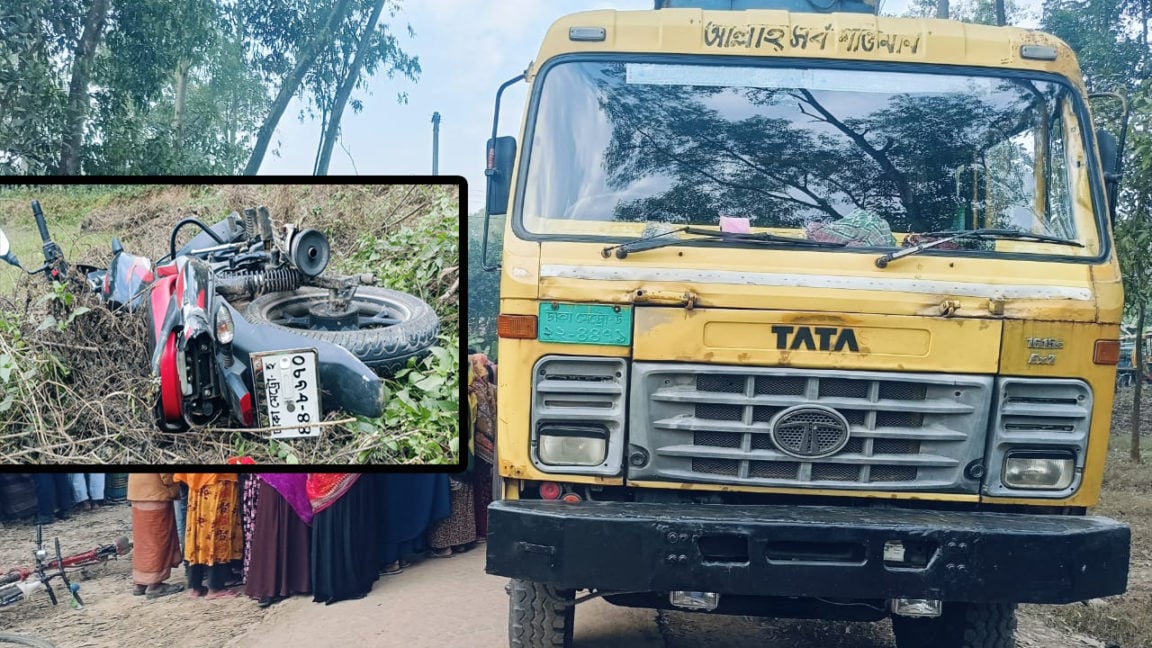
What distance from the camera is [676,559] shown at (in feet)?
9.86

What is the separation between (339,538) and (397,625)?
67cm

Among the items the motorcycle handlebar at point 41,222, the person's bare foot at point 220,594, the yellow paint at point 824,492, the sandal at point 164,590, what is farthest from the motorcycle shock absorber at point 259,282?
the sandal at point 164,590

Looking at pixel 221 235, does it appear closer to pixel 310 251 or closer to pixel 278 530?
pixel 310 251

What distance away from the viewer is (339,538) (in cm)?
511

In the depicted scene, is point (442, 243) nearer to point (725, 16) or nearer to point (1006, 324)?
point (725, 16)

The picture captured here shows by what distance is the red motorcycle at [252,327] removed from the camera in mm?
3107

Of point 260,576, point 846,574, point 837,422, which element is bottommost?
point 260,576

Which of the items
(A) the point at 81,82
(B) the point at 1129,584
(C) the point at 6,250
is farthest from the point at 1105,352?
(A) the point at 81,82

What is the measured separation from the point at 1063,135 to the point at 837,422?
5.04 ft

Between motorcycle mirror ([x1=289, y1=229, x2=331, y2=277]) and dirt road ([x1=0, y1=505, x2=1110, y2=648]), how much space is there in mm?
2018

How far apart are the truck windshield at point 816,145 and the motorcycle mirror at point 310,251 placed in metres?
0.80

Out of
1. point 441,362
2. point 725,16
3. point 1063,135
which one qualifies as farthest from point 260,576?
point 1063,135

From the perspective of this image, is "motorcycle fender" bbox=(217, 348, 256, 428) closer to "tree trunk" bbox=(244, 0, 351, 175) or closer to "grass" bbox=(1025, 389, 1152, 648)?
"grass" bbox=(1025, 389, 1152, 648)

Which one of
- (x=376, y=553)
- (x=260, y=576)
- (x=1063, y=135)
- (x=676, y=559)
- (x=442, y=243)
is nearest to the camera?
(x=676, y=559)
